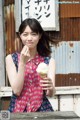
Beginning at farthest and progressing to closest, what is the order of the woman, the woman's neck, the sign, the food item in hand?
the sign < the woman's neck < the woman < the food item in hand

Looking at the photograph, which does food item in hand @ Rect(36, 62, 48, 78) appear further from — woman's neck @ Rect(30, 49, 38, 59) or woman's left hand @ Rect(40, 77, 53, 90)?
woman's neck @ Rect(30, 49, 38, 59)

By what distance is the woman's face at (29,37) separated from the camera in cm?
392

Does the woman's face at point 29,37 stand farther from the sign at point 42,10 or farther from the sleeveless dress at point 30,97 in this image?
the sign at point 42,10

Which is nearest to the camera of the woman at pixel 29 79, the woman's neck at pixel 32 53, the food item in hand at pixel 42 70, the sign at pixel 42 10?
the food item in hand at pixel 42 70

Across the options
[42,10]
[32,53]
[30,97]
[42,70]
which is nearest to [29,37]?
[32,53]

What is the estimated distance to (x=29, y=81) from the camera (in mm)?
3992

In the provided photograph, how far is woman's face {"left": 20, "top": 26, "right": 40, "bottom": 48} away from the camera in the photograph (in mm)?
3922

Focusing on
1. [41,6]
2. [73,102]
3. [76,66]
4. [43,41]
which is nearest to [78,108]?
[73,102]

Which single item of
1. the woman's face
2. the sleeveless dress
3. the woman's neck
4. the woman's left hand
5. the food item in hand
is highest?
the woman's face

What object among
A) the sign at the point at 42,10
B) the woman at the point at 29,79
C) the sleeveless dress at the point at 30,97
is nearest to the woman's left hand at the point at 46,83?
the woman at the point at 29,79

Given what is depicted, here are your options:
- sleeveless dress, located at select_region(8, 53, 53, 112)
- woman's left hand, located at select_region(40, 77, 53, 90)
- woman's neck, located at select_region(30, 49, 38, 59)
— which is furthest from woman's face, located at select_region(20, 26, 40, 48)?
woman's left hand, located at select_region(40, 77, 53, 90)

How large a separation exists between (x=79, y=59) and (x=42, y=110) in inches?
104

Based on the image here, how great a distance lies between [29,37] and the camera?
12.9 ft

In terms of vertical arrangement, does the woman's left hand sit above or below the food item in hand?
below
